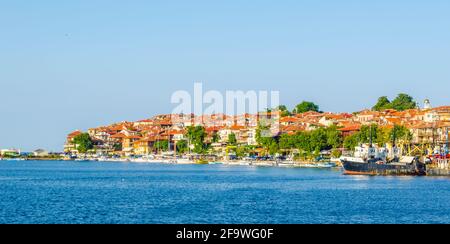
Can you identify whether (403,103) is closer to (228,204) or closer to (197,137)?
(197,137)

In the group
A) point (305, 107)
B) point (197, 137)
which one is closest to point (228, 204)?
point (197, 137)

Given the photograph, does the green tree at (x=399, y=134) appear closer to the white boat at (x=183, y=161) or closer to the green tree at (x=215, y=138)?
the white boat at (x=183, y=161)

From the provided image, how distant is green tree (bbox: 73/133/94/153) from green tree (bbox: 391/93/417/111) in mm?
A: 58474

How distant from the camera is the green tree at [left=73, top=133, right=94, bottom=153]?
166 metres

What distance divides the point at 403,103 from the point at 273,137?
3239 cm

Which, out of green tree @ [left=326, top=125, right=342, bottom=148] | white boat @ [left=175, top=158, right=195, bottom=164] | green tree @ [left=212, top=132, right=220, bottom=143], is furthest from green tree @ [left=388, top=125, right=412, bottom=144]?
green tree @ [left=212, top=132, right=220, bottom=143]

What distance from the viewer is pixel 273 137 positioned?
4737 inches

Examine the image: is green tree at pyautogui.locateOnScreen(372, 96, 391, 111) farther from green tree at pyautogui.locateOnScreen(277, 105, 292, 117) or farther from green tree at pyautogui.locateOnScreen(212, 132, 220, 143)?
green tree at pyautogui.locateOnScreen(212, 132, 220, 143)

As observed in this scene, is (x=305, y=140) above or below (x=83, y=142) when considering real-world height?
below

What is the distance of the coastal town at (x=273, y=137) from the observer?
325ft

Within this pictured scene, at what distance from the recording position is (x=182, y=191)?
47.3 meters

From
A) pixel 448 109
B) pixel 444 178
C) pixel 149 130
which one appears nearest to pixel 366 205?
pixel 444 178
